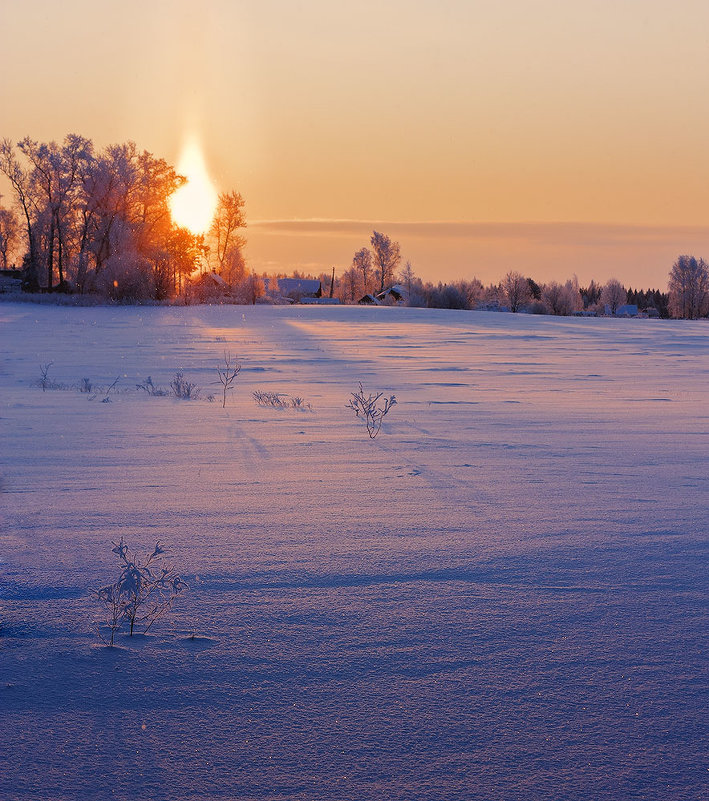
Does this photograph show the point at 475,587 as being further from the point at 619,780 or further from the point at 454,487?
the point at 454,487

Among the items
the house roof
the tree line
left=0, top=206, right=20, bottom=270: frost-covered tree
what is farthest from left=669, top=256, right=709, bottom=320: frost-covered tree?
left=0, top=206, right=20, bottom=270: frost-covered tree

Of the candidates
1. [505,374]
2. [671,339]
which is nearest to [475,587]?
[505,374]

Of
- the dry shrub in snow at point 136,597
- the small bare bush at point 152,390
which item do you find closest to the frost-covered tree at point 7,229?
the small bare bush at point 152,390

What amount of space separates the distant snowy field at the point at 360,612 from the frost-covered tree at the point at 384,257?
3672 inches

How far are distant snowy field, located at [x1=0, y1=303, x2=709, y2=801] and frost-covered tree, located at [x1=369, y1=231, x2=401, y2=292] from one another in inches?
3672

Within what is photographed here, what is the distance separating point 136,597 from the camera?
2.97 m

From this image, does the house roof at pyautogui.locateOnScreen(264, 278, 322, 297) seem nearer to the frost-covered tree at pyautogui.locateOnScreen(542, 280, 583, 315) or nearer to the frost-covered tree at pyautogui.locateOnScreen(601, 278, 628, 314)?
the frost-covered tree at pyautogui.locateOnScreen(542, 280, 583, 315)

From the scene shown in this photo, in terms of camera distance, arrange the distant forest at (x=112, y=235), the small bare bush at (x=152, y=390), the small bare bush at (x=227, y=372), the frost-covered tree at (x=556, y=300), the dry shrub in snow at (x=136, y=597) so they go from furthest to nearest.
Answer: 1. the frost-covered tree at (x=556, y=300)
2. the distant forest at (x=112, y=235)
3. the small bare bush at (x=227, y=372)
4. the small bare bush at (x=152, y=390)
5. the dry shrub in snow at (x=136, y=597)

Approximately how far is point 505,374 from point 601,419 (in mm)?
5846

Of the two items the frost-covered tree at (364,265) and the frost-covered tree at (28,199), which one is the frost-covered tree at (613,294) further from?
the frost-covered tree at (28,199)

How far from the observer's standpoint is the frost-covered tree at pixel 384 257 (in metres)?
99.8

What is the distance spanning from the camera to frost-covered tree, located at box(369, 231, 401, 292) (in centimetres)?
9975

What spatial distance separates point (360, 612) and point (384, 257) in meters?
98.6

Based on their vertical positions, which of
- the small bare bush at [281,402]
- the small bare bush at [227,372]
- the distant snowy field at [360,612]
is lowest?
the distant snowy field at [360,612]
